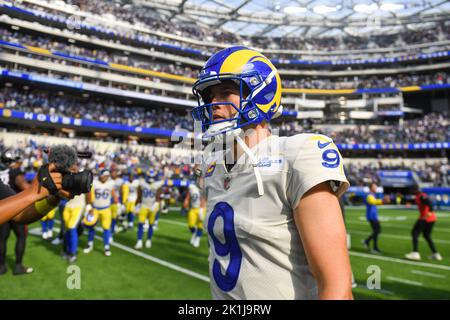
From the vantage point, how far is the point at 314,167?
4.07 ft

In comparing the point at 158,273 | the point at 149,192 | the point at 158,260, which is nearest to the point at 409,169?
the point at 149,192

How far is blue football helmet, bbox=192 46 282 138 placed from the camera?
5.32 ft

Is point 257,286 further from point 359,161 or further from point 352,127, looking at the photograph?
point 352,127

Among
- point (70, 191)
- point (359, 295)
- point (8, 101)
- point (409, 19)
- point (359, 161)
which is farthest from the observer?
point (409, 19)

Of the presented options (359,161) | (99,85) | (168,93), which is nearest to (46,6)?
(99,85)

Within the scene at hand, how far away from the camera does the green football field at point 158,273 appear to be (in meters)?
5.16

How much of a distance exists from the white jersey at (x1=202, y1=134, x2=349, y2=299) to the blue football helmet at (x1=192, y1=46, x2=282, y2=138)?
20cm

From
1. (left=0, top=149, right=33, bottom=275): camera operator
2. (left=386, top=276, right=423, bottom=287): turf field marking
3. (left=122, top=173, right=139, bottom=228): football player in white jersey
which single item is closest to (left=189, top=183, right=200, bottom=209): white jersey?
(left=122, top=173, right=139, bottom=228): football player in white jersey

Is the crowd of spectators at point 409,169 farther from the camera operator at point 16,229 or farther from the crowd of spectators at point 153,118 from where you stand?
the camera operator at point 16,229

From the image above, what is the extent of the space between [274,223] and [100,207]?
7.98 m

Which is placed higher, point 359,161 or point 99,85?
point 99,85

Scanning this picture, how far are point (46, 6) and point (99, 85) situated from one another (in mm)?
9286

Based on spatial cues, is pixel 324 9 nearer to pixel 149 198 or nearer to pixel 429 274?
pixel 149 198

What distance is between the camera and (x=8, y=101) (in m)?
27.5
